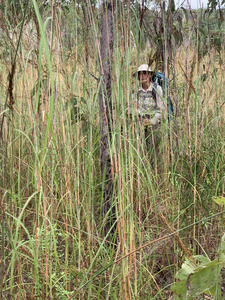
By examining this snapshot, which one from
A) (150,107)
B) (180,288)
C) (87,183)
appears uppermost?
(150,107)

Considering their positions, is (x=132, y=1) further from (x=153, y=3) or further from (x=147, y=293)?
(x=147, y=293)

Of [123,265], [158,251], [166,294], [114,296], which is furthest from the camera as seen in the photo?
[158,251]

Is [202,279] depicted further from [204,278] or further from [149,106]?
[149,106]

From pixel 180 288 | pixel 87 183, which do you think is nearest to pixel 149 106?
pixel 87 183

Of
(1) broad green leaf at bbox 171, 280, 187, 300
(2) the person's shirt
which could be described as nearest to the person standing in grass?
(2) the person's shirt

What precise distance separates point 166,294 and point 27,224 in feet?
2.52

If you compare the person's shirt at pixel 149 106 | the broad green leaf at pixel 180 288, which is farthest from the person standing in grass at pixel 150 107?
the broad green leaf at pixel 180 288

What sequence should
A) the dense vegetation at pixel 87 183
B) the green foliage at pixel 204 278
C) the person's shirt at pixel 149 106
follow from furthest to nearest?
the person's shirt at pixel 149 106 < the dense vegetation at pixel 87 183 < the green foliage at pixel 204 278

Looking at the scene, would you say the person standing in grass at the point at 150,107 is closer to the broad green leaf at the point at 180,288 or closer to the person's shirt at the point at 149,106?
the person's shirt at the point at 149,106

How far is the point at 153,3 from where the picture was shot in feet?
4.21

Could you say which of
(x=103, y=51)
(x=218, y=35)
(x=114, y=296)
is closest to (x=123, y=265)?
(x=114, y=296)

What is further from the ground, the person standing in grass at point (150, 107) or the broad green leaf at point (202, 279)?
the person standing in grass at point (150, 107)

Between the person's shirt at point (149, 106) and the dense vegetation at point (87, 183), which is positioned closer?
the dense vegetation at point (87, 183)

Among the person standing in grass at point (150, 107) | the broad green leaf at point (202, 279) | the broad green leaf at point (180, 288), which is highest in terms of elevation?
the person standing in grass at point (150, 107)
